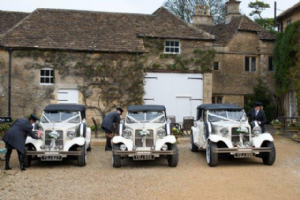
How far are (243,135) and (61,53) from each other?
13.5 m

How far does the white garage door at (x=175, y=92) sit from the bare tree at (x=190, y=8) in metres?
20.0

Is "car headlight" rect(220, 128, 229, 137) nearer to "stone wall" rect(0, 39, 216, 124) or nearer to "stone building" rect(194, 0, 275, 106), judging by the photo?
"stone wall" rect(0, 39, 216, 124)

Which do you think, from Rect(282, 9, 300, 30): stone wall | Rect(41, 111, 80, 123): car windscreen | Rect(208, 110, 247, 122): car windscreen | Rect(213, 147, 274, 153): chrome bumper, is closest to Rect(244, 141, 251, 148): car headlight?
Rect(213, 147, 274, 153): chrome bumper

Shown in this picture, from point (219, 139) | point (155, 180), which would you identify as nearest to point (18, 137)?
point (155, 180)

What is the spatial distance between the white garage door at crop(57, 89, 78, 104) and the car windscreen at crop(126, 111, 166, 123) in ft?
32.7

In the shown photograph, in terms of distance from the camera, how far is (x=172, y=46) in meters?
26.4

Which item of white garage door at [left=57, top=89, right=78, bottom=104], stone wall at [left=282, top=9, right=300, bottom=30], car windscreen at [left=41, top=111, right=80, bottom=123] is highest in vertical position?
stone wall at [left=282, top=9, right=300, bottom=30]

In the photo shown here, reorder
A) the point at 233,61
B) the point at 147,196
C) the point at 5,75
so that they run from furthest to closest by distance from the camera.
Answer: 1. the point at 233,61
2. the point at 5,75
3. the point at 147,196

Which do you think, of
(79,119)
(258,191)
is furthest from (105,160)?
(258,191)

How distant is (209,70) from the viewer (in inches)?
1049

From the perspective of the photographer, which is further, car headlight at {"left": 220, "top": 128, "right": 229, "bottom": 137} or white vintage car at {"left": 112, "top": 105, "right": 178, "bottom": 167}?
car headlight at {"left": 220, "top": 128, "right": 229, "bottom": 137}

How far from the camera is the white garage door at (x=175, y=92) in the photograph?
2583cm

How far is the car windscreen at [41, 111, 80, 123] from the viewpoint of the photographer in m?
15.1

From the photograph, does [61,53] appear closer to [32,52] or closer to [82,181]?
[32,52]
